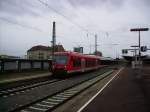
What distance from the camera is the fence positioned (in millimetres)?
33328

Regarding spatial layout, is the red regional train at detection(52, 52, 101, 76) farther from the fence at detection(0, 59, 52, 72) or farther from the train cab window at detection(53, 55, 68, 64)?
the fence at detection(0, 59, 52, 72)

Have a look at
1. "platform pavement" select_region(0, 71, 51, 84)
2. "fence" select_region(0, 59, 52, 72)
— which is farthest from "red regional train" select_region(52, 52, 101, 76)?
"fence" select_region(0, 59, 52, 72)

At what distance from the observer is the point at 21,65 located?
126 feet

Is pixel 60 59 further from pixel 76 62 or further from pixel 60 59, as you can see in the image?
pixel 76 62

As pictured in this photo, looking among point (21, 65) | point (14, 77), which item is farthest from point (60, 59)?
point (21, 65)

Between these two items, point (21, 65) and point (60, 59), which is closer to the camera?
point (60, 59)

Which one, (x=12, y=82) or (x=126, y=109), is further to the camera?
(x=12, y=82)

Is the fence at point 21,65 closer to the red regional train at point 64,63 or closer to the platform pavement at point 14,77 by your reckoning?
the platform pavement at point 14,77

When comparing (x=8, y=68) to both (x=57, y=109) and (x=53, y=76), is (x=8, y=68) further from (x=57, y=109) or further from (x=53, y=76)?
(x=57, y=109)

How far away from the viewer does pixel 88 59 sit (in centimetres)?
A: 4575

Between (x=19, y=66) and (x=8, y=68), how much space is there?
118 inches

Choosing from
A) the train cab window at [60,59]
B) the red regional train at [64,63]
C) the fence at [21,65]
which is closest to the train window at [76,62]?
the red regional train at [64,63]

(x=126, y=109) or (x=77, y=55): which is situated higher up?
(x=77, y=55)

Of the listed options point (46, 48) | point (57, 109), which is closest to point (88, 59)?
point (57, 109)
